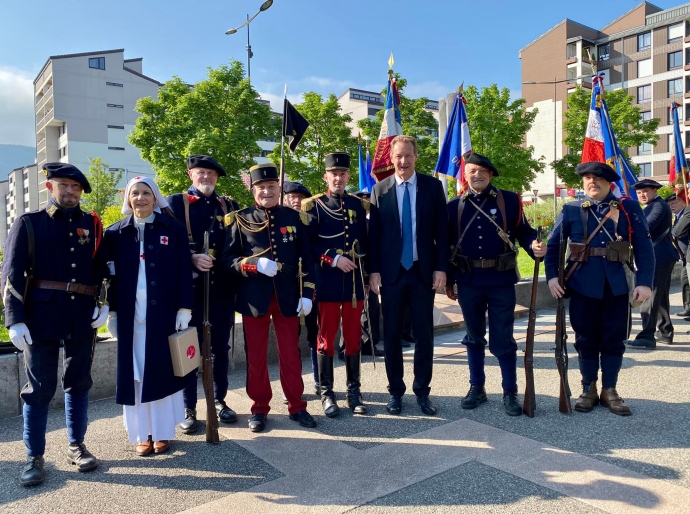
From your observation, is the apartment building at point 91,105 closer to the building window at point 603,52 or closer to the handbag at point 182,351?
the building window at point 603,52

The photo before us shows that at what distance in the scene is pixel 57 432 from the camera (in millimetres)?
4469

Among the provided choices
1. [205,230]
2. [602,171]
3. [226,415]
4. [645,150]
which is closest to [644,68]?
[645,150]

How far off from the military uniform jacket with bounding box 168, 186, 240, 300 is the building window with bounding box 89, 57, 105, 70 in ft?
184

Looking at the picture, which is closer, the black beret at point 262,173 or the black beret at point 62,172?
the black beret at point 62,172

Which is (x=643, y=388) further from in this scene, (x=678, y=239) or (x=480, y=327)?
(x=678, y=239)

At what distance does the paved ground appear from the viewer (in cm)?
322

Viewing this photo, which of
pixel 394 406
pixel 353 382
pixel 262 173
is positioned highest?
pixel 262 173

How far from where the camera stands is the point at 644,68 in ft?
182

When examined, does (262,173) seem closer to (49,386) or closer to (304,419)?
(304,419)

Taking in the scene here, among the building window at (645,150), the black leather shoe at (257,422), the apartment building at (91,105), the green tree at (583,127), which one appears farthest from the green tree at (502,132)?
the apartment building at (91,105)

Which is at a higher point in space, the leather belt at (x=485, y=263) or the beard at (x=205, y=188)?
the beard at (x=205, y=188)

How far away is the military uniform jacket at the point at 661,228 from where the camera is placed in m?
Answer: 7.14

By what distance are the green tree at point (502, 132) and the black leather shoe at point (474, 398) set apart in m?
23.5

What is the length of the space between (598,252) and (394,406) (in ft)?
7.17
